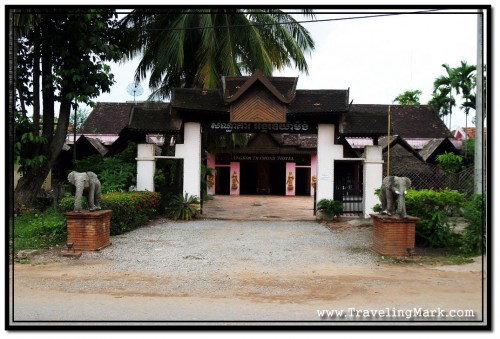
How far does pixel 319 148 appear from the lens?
15883mm

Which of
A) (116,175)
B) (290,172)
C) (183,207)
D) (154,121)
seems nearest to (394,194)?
(183,207)

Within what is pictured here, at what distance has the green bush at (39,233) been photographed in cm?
1023

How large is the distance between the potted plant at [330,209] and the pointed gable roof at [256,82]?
3.42 meters

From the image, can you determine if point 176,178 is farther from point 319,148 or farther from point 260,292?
point 260,292

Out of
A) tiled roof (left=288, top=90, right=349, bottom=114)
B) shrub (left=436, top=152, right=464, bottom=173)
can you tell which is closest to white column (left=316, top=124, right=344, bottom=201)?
A: tiled roof (left=288, top=90, right=349, bottom=114)

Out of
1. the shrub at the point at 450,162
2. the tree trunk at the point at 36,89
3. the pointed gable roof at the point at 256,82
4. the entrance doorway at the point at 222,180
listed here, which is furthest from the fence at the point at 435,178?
the tree trunk at the point at 36,89

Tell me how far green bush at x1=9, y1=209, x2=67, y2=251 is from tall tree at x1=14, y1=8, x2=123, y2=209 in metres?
1.98

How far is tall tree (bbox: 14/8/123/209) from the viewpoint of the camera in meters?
13.0

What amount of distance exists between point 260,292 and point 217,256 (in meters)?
2.79

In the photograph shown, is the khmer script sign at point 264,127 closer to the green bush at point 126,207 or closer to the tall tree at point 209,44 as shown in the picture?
the tall tree at point 209,44

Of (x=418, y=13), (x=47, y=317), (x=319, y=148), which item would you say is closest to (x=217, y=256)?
(x=47, y=317)

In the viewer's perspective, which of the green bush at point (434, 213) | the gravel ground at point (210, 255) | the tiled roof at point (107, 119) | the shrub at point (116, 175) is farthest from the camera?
the tiled roof at point (107, 119)

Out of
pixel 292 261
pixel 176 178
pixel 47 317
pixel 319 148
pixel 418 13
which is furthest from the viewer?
pixel 176 178

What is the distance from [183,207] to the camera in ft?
50.0
